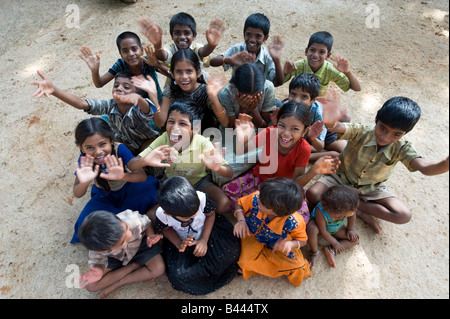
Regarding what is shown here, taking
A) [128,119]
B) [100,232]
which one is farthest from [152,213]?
[128,119]

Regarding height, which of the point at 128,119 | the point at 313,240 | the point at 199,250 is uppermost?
the point at 128,119

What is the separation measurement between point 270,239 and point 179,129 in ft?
3.25

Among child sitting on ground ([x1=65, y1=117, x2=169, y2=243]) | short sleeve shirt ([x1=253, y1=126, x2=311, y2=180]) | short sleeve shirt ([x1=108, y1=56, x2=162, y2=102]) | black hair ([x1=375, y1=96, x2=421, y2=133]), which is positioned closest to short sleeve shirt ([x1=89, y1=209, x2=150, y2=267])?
child sitting on ground ([x1=65, y1=117, x2=169, y2=243])

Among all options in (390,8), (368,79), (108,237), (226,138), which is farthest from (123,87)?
(390,8)

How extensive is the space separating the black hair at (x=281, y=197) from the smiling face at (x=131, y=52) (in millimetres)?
1709

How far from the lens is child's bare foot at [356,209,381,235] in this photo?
2281 millimetres

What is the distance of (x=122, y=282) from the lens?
2.01 m

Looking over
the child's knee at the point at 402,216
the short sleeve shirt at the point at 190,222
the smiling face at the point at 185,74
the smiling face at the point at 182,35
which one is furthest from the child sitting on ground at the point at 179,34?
the child's knee at the point at 402,216

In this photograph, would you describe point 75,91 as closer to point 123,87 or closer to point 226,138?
point 123,87

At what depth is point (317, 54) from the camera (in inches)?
104

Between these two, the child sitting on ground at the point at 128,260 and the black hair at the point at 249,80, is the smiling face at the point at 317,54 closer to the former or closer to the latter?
the black hair at the point at 249,80

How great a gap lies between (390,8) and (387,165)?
11.1 feet

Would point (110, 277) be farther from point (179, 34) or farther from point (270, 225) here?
point (179, 34)

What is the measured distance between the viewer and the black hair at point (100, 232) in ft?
5.47
